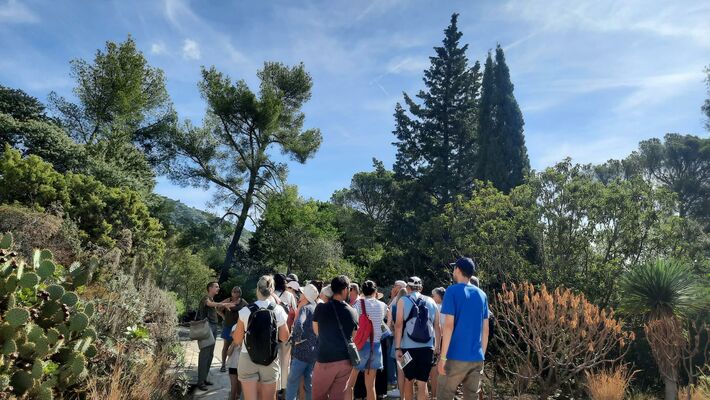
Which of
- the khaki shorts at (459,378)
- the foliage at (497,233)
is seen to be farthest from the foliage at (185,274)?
the khaki shorts at (459,378)

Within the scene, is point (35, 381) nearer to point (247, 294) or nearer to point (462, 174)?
point (247, 294)

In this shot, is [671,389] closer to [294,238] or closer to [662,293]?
[662,293]

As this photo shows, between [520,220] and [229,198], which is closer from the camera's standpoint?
[520,220]

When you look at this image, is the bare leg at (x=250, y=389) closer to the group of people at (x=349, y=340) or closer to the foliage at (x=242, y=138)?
the group of people at (x=349, y=340)

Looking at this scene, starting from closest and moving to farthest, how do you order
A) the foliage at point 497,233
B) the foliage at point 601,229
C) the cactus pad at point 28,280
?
the cactus pad at point 28,280 < the foliage at point 601,229 < the foliage at point 497,233

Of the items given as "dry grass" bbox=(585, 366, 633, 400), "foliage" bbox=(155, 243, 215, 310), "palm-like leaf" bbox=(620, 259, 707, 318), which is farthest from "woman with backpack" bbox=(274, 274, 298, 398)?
"foliage" bbox=(155, 243, 215, 310)

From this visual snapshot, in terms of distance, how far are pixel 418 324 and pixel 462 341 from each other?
1.23 metres

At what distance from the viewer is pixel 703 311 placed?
7.41 m

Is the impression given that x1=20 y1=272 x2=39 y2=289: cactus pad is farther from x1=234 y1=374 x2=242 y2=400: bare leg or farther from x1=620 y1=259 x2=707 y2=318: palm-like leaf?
x1=620 y1=259 x2=707 y2=318: palm-like leaf

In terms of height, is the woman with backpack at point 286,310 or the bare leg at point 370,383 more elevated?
the woman with backpack at point 286,310

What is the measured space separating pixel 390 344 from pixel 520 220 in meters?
7.63

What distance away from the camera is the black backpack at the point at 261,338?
169 inches

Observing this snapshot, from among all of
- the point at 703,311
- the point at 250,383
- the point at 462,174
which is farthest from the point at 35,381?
the point at 462,174

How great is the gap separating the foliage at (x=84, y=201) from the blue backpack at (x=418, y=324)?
34.2 ft
